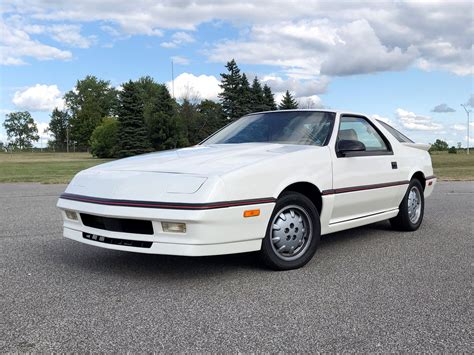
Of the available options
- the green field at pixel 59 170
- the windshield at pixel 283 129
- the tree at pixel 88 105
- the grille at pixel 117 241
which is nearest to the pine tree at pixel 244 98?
the green field at pixel 59 170

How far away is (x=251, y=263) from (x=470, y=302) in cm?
185

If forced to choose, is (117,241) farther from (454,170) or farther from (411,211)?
(454,170)

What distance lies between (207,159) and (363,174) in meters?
1.81

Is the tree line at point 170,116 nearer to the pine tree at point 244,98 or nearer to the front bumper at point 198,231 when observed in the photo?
the pine tree at point 244,98

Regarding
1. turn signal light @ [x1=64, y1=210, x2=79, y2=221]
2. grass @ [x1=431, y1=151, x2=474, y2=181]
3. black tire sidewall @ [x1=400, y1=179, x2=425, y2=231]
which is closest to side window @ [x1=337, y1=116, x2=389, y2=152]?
black tire sidewall @ [x1=400, y1=179, x2=425, y2=231]

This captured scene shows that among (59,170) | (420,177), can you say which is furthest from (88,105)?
(420,177)

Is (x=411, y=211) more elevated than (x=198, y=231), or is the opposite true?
(x=198, y=231)

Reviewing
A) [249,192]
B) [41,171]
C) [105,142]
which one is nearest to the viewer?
[249,192]

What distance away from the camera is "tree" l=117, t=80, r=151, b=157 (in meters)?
61.7

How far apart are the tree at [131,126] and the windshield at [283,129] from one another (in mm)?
56776

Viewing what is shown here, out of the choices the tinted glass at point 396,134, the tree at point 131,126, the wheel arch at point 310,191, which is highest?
the tree at point 131,126

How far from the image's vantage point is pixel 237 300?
3654 millimetres

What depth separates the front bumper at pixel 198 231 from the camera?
3842mm

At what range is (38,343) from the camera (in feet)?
9.45
